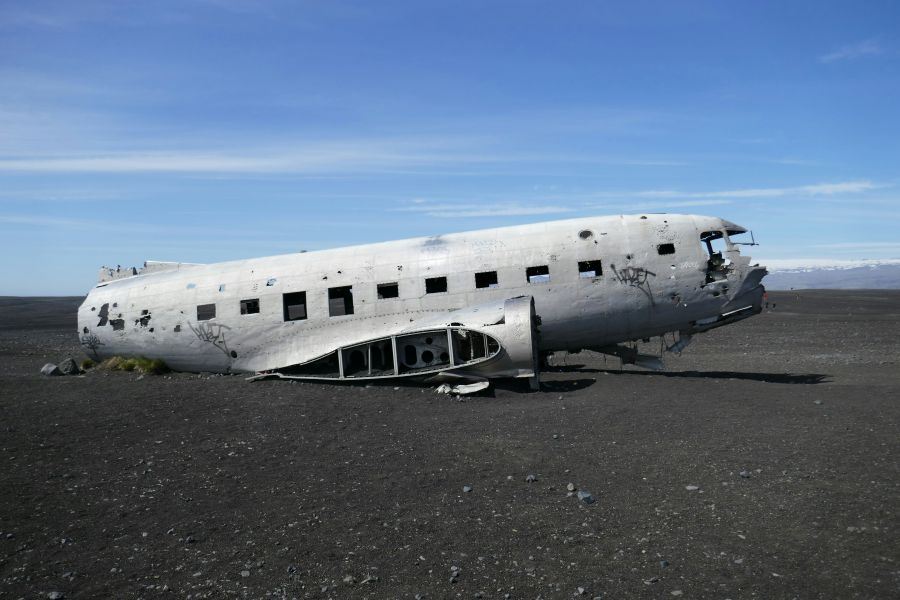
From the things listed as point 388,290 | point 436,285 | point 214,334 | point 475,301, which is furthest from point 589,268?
point 214,334

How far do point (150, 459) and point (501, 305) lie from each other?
8.93 meters

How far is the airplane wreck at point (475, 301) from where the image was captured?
16562 mm

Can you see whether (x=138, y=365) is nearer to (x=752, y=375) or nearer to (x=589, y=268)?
(x=589, y=268)

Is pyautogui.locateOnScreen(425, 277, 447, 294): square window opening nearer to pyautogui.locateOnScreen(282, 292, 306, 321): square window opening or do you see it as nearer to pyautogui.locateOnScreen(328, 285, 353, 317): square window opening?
pyautogui.locateOnScreen(328, 285, 353, 317): square window opening

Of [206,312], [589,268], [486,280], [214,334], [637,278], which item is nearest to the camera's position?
[637,278]

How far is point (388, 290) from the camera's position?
58.7ft

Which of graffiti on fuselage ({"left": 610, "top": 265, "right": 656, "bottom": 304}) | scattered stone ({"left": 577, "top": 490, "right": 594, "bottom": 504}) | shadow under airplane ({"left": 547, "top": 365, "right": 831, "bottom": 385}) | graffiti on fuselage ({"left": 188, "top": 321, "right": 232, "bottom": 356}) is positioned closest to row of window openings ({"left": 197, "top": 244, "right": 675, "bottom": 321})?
graffiti on fuselage ({"left": 188, "top": 321, "right": 232, "bottom": 356})

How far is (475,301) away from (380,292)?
276 cm

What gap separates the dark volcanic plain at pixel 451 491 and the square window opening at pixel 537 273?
293 centimetres

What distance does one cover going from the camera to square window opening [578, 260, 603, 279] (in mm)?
17047

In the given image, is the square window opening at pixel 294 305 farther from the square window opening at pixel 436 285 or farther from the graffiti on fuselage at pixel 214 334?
the square window opening at pixel 436 285

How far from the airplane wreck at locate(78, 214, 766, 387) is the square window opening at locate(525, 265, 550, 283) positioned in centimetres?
3

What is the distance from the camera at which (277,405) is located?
14789mm

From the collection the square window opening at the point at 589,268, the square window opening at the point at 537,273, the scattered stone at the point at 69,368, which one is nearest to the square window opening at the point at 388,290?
the square window opening at the point at 537,273
